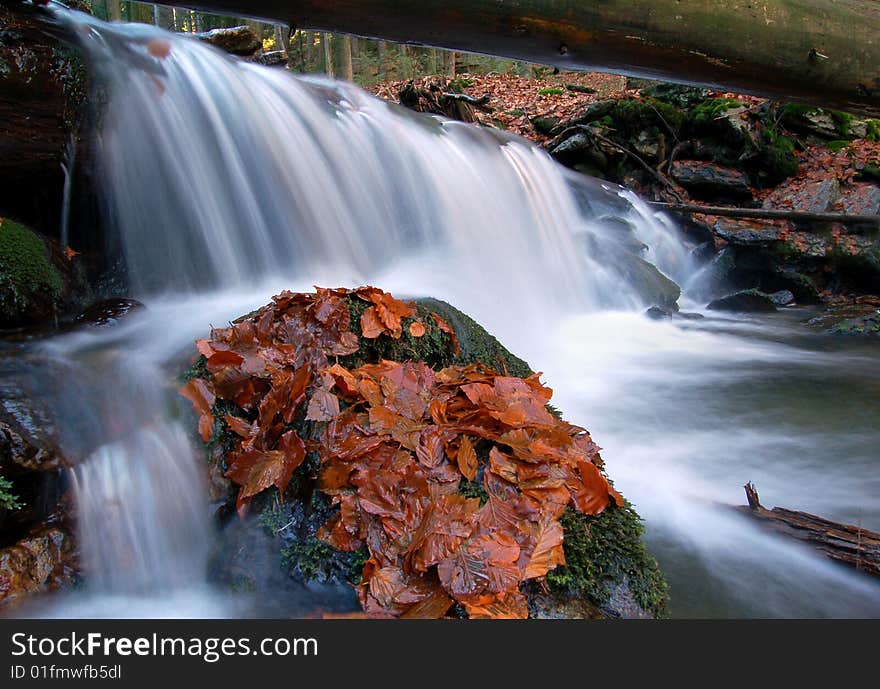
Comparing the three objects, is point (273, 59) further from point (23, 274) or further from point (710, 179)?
point (23, 274)

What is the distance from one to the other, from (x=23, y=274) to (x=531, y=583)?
3587 mm

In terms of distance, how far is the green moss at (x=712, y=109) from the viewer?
10.5 meters

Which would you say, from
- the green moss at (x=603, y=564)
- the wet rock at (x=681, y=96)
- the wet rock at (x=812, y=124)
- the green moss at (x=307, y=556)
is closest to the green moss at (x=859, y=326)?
the wet rock at (x=812, y=124)

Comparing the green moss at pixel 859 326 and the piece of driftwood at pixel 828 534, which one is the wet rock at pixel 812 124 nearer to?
the green moss at pixel 859 326

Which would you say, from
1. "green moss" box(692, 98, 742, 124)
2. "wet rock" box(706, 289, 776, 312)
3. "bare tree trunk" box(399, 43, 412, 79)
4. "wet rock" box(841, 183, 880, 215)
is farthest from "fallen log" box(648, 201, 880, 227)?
"bare tree trunk" box(399, 43, 412, 79)

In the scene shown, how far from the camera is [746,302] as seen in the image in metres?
8.42

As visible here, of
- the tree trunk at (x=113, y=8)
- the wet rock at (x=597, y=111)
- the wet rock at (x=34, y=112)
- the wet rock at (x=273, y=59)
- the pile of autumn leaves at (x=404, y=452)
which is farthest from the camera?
the tree trunk at (x=113, y=8)

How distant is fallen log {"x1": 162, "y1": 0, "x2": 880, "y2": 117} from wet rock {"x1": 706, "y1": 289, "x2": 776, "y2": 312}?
18.3ft

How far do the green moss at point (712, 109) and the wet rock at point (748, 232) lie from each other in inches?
92.7

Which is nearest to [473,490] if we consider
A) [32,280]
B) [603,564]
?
[603,564]

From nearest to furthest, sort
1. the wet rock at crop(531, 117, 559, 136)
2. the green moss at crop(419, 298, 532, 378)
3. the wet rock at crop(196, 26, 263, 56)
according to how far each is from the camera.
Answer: the green moss at crop(419, 298, 532, 378) → the wet rock at crop(196, 26, 263, 56) → the wet rock at crop(531, 117, 559, 136)

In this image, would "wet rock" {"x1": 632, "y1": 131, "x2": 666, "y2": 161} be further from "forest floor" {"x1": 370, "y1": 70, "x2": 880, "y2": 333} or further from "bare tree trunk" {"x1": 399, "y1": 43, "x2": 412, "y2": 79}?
"bare tree trunk" {"x1": 399, "y1": 43, "x2": 412, "y2": 79}

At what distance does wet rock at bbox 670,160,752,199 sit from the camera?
10.1m
